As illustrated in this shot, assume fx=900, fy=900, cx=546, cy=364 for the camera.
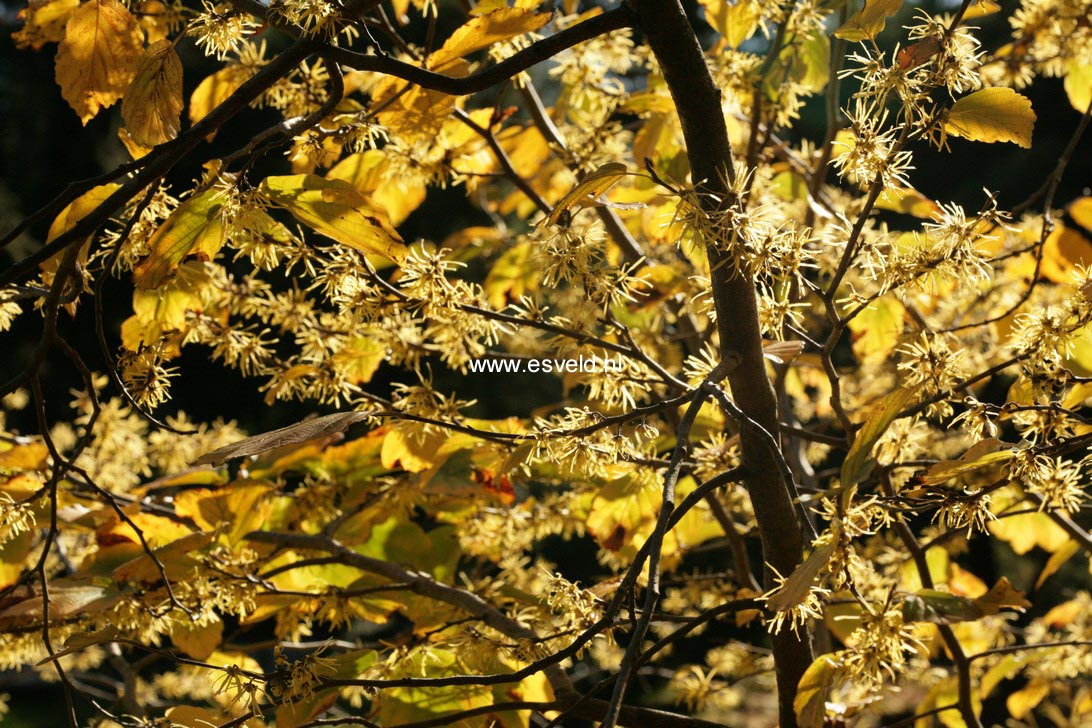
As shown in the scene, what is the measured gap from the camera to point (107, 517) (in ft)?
3.05

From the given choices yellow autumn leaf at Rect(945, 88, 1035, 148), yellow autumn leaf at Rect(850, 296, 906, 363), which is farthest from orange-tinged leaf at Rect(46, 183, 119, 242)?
yellow autumn leaf at Rect(850, 296, 906, 363)

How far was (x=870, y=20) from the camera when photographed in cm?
52

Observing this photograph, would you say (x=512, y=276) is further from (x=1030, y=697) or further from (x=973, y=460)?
(x=1030, y=697)

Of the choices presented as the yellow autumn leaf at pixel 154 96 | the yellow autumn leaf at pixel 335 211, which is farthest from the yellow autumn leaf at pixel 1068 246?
the yellow autumn leaf at pixel 154 96

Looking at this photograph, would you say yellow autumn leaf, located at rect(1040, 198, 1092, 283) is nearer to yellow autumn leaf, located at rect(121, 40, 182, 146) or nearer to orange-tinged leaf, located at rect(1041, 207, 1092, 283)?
orange-tinged leaf, located at rect(1041, 207, 1092, 283)

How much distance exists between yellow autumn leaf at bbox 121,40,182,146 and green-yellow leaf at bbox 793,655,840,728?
53cm

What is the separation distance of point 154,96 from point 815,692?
552mm

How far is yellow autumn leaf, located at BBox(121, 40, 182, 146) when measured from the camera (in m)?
0.56

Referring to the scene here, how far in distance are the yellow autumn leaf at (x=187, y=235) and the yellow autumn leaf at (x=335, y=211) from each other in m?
0.03

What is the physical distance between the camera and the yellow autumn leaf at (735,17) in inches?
37.9

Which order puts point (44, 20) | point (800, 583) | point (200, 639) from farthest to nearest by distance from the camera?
1. point (200, 639)
2. point (44, 20)
3. point (800, 583)

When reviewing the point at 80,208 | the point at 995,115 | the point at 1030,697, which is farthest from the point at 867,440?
the point at 1030,697

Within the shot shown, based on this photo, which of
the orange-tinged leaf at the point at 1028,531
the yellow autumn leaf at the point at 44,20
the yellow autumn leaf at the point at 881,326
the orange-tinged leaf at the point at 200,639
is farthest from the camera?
the orange-tinged leaf at the point at 1028,531

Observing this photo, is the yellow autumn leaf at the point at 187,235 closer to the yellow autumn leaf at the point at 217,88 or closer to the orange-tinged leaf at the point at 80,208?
the orange-tinged leaf at the point at 80,208
